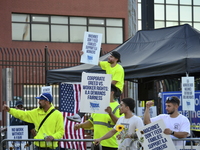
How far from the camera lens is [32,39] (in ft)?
100

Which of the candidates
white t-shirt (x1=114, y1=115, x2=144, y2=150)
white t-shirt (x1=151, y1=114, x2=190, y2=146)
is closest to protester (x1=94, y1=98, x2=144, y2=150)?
white t-shirt (x1=114, y1=115, x2=144, y2=150)

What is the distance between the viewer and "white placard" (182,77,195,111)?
32.2 feet

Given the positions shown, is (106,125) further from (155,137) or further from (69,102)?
(69,102)

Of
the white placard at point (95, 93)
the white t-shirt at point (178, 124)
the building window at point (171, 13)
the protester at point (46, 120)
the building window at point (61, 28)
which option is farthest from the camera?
the building window at point (171, 13)

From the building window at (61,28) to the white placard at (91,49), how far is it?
21696 mm

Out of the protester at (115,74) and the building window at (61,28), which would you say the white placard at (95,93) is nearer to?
the protester at (115,74)

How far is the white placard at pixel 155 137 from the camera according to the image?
700cm

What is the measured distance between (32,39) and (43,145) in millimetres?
22754

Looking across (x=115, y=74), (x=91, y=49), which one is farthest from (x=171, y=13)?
(x=115, y=74)

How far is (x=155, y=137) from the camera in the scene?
7102 mm

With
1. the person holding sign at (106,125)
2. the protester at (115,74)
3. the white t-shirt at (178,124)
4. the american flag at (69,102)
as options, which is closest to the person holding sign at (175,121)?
the white t-shirt at (178,124)

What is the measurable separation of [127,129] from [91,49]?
2.30 meters

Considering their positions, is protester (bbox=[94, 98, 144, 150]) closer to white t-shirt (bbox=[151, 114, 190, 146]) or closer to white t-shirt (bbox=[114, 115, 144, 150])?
white t-shirt (bbox=[114, 115, 144, 150])

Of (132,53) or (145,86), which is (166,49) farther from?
(145,86)
